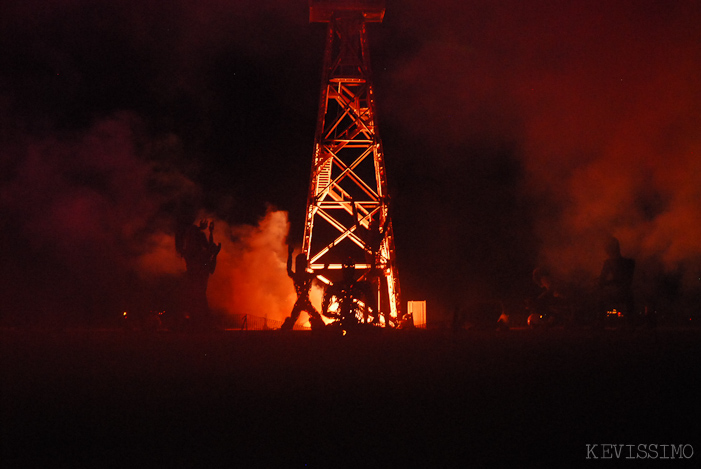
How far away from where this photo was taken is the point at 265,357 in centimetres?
514

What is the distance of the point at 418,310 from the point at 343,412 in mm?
15552

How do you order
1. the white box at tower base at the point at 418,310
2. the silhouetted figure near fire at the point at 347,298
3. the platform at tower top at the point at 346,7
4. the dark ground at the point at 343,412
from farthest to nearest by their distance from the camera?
1. the white box at tower base at the point at 418,310
2. the platform at tower top at the point at 346,7
3. the silhouetted figure near fire at the point at 347,298
4. the dark ground at the point at 343,412

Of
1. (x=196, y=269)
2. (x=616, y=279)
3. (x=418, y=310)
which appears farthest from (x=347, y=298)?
(x=418, y=310)

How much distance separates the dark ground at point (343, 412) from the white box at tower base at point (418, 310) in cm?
1325

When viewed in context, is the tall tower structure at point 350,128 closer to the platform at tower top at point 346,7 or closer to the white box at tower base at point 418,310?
the platform at tower top at point 346,7

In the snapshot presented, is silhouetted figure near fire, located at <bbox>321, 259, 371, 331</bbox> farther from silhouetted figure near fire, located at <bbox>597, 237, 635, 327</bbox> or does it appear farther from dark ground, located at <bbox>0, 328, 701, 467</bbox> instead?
dark ground, located at <bbox>0, 328, 701, 467</bbox>

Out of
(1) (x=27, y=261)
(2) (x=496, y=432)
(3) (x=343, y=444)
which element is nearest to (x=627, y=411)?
(2) (x=496, y=432)

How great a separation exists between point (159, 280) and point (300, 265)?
7.35 meters

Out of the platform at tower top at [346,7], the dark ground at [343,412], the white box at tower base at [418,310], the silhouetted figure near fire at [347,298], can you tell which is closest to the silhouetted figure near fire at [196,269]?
the silhouetted figure near fire at [347,298]

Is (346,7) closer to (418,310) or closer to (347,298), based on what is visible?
(347,298)

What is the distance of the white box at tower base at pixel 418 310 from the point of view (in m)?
17.5

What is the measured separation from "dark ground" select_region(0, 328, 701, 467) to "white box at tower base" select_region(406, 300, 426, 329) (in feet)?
43.5

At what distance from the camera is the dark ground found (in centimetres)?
201

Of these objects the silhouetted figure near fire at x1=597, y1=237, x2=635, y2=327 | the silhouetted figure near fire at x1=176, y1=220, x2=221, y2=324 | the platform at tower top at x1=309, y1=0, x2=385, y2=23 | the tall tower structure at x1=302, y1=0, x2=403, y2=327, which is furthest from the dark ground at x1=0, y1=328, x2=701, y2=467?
the platform at tower top at x1=309, y1=0, x2=385, y2=23
